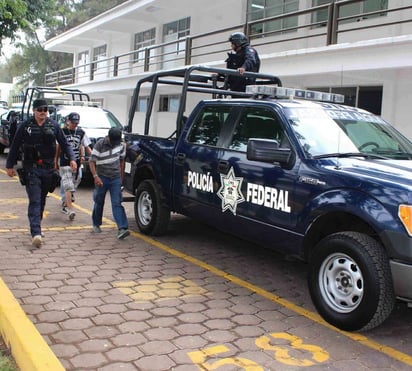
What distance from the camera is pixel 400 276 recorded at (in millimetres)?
3475

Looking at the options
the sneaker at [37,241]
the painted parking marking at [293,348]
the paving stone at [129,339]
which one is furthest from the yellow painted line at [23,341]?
the sneaker at [37,241]

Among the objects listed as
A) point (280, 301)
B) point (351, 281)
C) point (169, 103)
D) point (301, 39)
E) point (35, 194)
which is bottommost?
point (280, 301)

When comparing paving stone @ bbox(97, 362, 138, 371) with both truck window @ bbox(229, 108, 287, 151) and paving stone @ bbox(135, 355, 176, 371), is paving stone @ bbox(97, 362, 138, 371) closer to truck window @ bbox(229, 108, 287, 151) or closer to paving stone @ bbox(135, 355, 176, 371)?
paving stone @ bbox(135, 355, 176, 371)

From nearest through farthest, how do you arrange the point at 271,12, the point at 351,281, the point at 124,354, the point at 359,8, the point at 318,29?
1. the point at 124,354
2. the point at 351,281
3. the point at 359,8
4. the point at 318,29
5. the point at 271,12

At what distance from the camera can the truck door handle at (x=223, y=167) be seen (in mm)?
5056

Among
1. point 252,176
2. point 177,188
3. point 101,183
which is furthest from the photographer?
point 101,183

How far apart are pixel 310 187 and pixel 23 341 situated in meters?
2.44

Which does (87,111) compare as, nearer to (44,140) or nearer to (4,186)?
(4,186)

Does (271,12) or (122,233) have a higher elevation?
(271,12)

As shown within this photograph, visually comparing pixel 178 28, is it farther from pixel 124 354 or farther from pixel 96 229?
pixel 124 354

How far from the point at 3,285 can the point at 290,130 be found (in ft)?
9.33

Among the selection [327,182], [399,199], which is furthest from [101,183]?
[399,199]

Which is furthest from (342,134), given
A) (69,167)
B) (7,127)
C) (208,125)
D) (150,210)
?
(7,127)

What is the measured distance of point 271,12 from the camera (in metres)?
15.5
